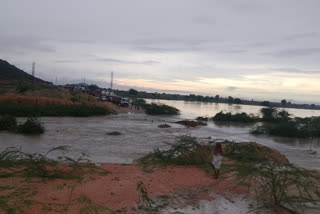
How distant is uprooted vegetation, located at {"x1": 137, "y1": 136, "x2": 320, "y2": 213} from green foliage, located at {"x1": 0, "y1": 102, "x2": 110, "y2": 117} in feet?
62.6

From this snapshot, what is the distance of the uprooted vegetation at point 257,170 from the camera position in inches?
246

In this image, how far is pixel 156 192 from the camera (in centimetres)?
657

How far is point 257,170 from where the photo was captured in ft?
21.5

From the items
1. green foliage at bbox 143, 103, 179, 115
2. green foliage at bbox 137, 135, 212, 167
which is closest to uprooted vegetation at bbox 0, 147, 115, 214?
green foliage at bbox 137, 135, 212, 167

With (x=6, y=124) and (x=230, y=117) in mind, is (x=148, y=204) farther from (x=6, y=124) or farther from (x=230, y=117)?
(x=230, y=117)

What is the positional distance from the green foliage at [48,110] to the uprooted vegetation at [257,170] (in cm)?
1907

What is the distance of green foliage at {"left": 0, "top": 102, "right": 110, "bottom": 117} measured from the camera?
2534 centimetres

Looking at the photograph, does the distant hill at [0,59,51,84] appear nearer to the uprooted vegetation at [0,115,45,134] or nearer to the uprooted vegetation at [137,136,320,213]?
the uprooted vegetation at [0,115,45,134]

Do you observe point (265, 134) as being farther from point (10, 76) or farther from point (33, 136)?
point (10, 76)

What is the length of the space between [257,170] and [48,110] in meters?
25.6

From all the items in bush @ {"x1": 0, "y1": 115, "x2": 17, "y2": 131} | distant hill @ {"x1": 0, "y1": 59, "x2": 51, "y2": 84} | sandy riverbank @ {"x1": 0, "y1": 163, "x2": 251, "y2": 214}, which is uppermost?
distant hill @ {"x1": 0, "y1": 59, "x2": 51, "y2": 84}

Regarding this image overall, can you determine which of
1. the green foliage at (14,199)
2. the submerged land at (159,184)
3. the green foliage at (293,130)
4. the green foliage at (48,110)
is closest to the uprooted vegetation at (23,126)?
the submerged land at (159,184)

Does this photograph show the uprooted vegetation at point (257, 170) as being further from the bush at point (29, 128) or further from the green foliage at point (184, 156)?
the bush at point (29, 128)

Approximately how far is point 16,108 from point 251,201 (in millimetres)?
24520
